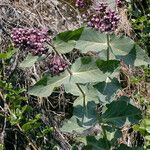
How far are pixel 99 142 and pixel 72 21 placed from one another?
182cm

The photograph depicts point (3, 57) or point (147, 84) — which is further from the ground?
point (3, 57)

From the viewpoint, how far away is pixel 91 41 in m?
1.85

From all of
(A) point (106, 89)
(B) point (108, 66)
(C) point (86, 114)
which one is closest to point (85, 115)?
(C) point (86, 114)

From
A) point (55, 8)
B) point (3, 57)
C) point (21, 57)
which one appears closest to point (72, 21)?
point (55, 8)

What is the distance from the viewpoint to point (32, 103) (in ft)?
9.46

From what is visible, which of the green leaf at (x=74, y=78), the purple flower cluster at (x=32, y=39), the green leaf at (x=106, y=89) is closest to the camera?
the purple flower cluster at (x=32, y=39)

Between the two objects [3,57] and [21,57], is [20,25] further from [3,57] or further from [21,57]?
[3,57]

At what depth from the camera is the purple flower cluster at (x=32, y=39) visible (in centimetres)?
167

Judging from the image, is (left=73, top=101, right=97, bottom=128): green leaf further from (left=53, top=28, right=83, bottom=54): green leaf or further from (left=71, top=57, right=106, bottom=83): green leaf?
(left=53, top=28, right=83, bottom=54): green leaf

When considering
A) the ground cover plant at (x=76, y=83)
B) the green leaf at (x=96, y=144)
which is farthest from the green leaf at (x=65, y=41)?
the green leaf at (x=96, y=144)

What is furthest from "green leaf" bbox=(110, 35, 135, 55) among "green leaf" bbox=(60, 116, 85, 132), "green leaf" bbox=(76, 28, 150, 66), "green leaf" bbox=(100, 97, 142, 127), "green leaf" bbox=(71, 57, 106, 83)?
"green leaf" bbox=(60, 116, 85, 132)

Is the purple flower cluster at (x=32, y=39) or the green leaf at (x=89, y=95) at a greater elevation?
the purple flower cluster at (x=32, y=39)

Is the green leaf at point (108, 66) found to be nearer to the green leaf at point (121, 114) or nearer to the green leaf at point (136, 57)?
the green leaf at point (136, 57)

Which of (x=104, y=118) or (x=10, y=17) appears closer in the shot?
(x=104, y=118)
